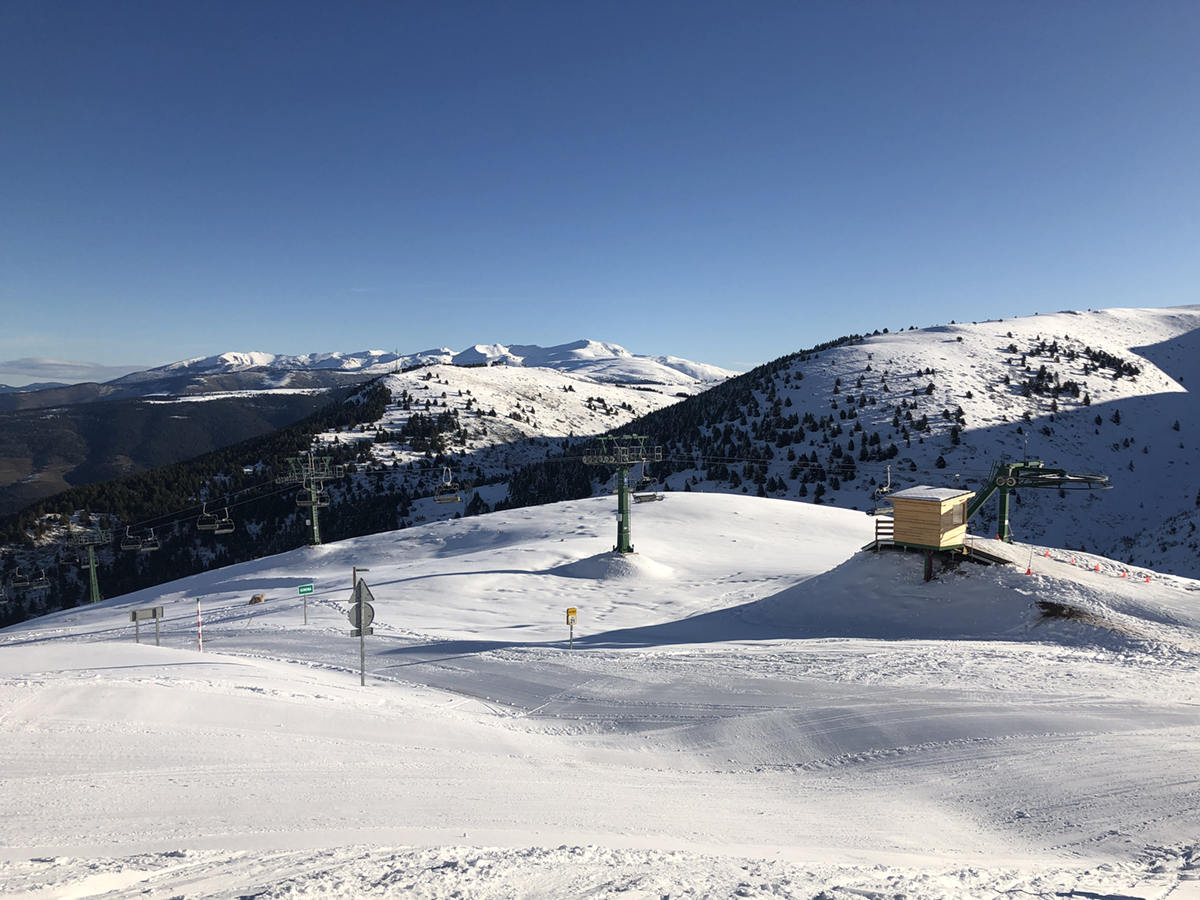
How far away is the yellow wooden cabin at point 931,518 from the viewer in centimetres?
2220

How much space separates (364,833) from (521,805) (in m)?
1.98

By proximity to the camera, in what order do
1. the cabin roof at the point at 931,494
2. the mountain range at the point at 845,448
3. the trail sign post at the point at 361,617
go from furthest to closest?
1. the mountain range at the point at 845,448
2. the cabin roof at the point at 931,494
3. the trail sign post at the point at 361,617

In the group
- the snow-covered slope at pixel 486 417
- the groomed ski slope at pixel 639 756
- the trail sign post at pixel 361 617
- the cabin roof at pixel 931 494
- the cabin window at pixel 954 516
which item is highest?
the snow-covered slope at pixel 486 417

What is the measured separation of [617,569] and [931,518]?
1431 cm

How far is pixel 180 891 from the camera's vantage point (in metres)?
Result: 5.12

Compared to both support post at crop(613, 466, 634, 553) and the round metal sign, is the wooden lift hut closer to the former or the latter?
support post at crop(613, 466, 634, 553)

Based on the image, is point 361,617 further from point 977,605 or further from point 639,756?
point 977,605

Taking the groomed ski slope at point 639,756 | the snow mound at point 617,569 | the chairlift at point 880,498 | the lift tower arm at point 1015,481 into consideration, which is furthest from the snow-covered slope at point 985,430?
the groomed ski slope at point 639,756

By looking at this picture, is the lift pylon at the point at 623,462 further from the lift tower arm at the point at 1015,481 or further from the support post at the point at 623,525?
the lift tower arm at the point at 1015,481

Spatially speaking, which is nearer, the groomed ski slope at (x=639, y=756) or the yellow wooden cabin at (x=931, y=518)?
the groomed ski slope at (x=639, y=756)

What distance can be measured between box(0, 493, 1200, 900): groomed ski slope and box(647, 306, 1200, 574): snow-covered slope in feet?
106

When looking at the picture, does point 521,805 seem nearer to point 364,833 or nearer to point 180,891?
point 364,833

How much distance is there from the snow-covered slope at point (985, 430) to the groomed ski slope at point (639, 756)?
32335 mm

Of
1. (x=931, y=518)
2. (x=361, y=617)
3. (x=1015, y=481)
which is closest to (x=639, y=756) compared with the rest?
(x=361, y=617)
